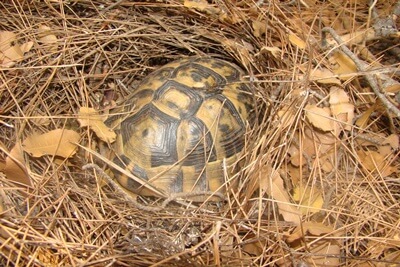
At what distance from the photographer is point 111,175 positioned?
1966 mm

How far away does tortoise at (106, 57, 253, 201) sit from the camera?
191 centimetres

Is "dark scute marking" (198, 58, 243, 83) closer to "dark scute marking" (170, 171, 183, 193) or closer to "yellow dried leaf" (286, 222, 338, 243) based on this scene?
"dark scute marking" (170, 171, 183, 193)

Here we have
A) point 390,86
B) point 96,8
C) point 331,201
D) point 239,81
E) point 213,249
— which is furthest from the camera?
point 96,8

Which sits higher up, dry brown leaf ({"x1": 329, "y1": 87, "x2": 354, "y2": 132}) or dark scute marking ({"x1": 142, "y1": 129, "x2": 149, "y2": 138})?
dry brown leaf ({"x1": 329, "y1": 87, "x2": 354, "y2": 132})

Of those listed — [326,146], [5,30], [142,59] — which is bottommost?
[326,146]

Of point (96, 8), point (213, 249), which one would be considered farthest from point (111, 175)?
point (96, 8)

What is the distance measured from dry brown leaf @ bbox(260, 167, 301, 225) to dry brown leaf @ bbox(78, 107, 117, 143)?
71 cm

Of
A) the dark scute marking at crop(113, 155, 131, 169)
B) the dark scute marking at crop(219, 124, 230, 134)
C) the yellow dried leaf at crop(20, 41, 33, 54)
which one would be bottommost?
the dark scute marking at crop(113, 155, 131, 169)

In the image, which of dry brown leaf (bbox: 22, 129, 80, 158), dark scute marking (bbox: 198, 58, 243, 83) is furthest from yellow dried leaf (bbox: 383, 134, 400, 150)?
dry brown leaf (bbox: 22, 129, 80, 158)

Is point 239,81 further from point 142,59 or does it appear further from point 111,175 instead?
point 111,175

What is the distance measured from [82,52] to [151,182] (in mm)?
806

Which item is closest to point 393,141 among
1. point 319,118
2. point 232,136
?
point 319,118

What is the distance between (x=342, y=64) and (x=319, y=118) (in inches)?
14.4

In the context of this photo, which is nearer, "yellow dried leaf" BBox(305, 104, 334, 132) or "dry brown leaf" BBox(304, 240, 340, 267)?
"dry brown leaf" BBox(304, 240, 340, 267)
